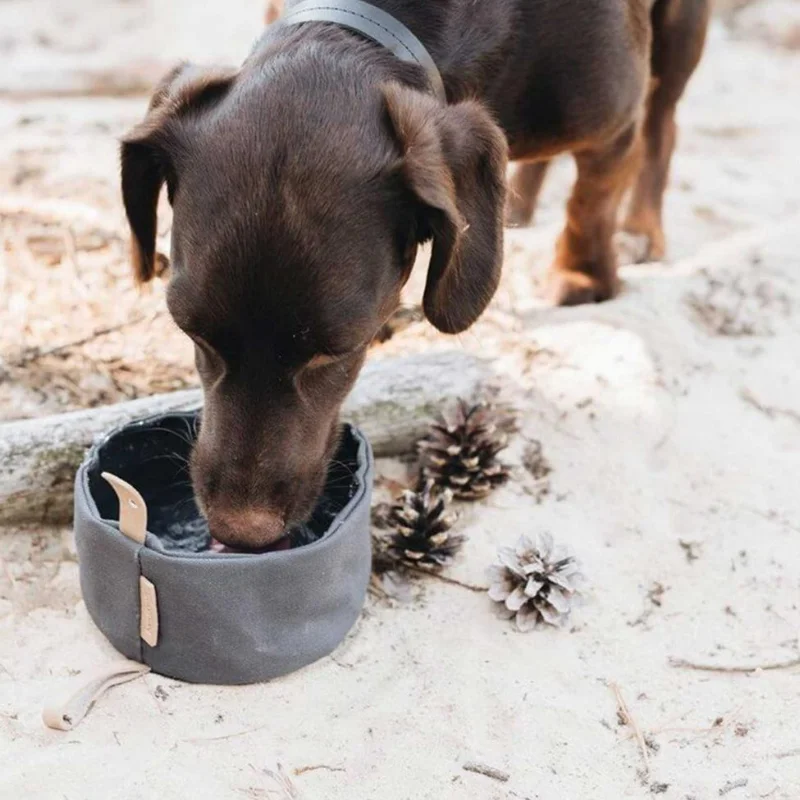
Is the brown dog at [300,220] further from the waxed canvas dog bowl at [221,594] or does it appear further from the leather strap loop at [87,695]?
the leather strap loop at [87,695]

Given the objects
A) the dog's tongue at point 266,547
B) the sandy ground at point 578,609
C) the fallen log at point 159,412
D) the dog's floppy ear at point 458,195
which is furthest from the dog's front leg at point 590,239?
the dog's tongue at point 266,547

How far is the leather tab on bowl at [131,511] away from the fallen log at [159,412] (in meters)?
0.46

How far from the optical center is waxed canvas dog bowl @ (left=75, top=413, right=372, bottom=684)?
2254 millimetres

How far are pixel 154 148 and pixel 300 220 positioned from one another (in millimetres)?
461

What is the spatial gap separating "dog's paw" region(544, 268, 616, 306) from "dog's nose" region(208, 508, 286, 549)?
1818 millimetres

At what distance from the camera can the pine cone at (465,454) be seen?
293cm

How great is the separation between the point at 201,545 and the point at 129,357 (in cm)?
92

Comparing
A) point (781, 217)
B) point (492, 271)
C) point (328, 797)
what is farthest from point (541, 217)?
point (328, 797)

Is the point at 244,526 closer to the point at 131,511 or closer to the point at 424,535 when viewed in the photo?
the point at 131,511

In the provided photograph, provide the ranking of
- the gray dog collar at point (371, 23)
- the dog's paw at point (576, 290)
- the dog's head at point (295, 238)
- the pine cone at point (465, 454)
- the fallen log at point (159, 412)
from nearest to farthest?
1. the dog's head at point (295, 238)
2. the gray dog collar at point (371, 23)
3. the fallen log at point (159, 412)
4. the pine cone at point (465, 454)
5. the dog's paw at point (576, 290)

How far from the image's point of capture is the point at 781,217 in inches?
193

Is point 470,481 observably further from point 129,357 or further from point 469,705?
point 129,357

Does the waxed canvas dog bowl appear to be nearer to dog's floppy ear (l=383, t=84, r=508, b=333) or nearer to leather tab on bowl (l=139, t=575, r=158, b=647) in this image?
leather tab on bowl (l=139, t=575, r=158, b=647)

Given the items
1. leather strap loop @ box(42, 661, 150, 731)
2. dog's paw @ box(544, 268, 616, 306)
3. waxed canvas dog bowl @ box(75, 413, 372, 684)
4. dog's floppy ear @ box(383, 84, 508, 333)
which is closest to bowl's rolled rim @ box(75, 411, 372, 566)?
waxed canvas dog bowl @ box(75, 413, 372, 684)
